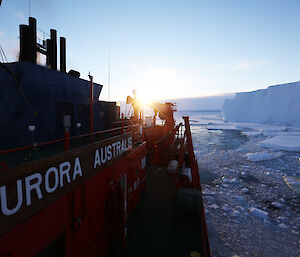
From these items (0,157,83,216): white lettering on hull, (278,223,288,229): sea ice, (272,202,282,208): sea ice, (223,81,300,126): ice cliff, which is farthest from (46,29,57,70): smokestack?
(223,81,300,126): ice cliff

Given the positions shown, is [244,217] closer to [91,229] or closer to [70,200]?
[91,229]

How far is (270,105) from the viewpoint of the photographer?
→ 284ft

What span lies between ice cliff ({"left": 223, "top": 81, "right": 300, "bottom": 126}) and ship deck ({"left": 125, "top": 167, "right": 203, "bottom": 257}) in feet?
293

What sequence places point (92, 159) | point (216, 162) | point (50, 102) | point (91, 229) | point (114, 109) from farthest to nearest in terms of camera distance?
point (216, 162), point (114, 109), point (50, 102), point (91, 229), point (92, 159)

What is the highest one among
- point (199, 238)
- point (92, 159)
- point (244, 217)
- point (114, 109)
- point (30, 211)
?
point (114, 109)

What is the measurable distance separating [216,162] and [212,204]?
1375 centimetres

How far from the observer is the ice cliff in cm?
7812

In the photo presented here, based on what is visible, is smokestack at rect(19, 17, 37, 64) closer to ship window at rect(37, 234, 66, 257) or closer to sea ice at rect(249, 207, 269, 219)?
ship window at rect(37, 234, 66, 257)

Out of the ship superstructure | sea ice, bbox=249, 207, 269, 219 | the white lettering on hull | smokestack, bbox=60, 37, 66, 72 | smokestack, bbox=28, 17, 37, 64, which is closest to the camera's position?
the white lettering on hull

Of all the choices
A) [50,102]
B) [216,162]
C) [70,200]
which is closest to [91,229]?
[70,200]

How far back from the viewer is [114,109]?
35.4 feet

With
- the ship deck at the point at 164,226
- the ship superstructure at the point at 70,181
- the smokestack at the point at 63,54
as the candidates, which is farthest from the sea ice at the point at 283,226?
the smokestack at the point at 63,54

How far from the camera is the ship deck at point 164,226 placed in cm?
741

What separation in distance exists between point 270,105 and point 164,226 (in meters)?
96.8
